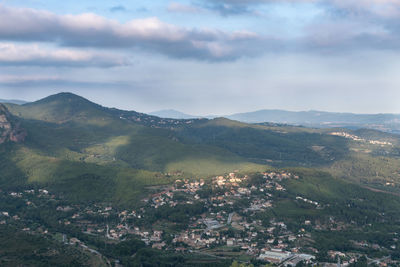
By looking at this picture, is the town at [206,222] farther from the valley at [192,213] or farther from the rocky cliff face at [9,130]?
the rocky cliff face at [9,130]

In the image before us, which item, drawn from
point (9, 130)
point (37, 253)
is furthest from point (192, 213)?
point (9, 130)

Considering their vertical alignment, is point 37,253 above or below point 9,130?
below

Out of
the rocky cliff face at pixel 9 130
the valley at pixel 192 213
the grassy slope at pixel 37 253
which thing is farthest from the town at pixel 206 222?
the rocky cliff face at pixel 9 130

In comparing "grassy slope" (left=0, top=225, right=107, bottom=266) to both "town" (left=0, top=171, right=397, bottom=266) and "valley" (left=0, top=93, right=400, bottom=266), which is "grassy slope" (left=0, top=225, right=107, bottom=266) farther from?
"town" (left=0, top=171, right=397, bottom=266)

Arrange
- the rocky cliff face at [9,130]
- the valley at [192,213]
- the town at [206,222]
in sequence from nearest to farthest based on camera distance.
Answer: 1. the valley at [192,213]
2. the town at [206,222]
3. the rocky cliff face at [9,130]

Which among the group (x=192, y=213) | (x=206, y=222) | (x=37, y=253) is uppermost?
(x=192, y=213)

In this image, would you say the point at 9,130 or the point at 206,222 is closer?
the point at 206,222

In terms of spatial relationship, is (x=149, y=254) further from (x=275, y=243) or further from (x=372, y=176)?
(x=372, y=176)

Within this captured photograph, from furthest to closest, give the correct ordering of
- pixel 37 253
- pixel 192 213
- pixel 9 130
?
1. pixel 9 130
2. pixel 192 213
3. pixel 37 253

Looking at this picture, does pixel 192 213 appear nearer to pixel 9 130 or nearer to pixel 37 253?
pixel 37 253
